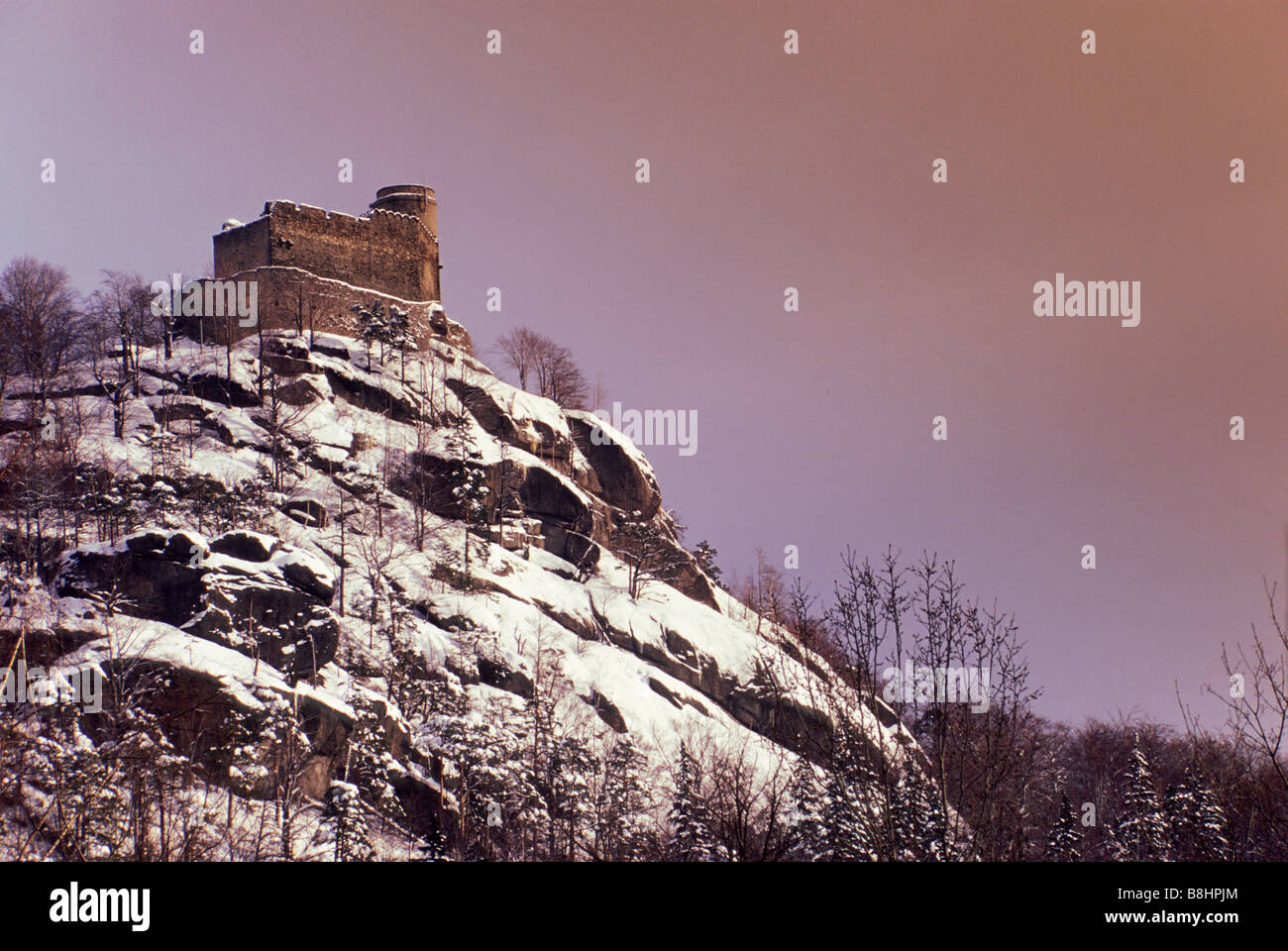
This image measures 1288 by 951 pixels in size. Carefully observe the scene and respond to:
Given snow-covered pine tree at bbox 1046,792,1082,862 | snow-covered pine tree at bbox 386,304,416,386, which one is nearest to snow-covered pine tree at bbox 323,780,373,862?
snow-covered pine tree at bbox 1046,792,1082,862

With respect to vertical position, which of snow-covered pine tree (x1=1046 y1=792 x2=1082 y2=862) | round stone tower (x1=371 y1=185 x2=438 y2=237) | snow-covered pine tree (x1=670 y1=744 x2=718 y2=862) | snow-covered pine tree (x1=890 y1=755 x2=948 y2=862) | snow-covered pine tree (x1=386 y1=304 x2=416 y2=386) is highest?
round stone tower (x1=371 y1=185 x2=438 y2=237)

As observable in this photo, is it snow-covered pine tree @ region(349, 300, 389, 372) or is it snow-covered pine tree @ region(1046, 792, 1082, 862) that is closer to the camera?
snow-covered pine tree @ region(1046, 792, 1082, 862)

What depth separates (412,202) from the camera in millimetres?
66562

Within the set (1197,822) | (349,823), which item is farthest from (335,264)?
(1197,822)

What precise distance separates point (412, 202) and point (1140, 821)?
51.7m

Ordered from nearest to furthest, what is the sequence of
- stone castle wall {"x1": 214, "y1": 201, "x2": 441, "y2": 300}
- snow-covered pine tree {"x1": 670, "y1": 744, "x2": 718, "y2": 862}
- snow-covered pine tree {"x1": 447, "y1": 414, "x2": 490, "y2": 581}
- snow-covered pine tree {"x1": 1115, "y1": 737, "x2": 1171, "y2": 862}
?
snow-covered pine tree {"x1": 670, "y1": 744, "x2": 718, "y2": 862} → snow-covered pine tree {"x1": 1115, "y1": 737, "x2": 1171, "y2": 862} → snow-covered pine tree {"x1": 447, "y1": 414, "x2": 490, "y2": 581} → stone castle wall {"x1": 214, "y1": 201, "x2": 441, "y2": 300}

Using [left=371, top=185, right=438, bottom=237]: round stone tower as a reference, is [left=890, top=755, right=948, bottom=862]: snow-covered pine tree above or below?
below

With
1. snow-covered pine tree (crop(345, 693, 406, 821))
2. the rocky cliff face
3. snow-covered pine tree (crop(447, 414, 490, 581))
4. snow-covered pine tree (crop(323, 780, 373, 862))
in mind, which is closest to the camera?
snow-covered pine tree (crop(323, 780, 373, 862))

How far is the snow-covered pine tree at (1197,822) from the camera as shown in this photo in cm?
2494

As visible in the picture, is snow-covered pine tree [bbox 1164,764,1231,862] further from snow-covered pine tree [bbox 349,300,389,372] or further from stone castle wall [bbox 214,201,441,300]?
stone castle wall [bbox 214,201,441,300]

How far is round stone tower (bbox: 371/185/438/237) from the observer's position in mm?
66500

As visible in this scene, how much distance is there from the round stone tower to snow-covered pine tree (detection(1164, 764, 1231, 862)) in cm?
5094

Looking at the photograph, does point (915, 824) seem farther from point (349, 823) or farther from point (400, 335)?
point (400, 335)
